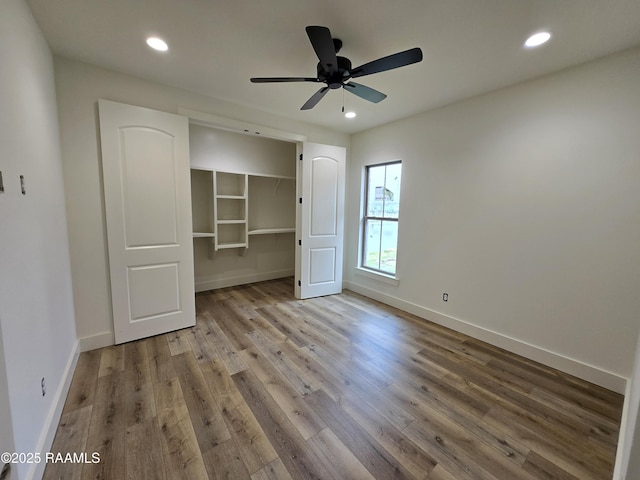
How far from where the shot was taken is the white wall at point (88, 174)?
2.22 metres

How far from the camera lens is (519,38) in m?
1.80

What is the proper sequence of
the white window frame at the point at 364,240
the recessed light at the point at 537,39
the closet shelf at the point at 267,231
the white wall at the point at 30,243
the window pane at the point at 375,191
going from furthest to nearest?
the closet shelf at the point at 267,231
the window pane at the point at 375,191
the white window frame at the point at 364,240
the recessed light at the point at 537,39
the white wall at the point at 30,243

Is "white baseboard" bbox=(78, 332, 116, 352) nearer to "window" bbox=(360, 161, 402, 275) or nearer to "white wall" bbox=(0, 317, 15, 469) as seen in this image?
"white wall" bbox=(0, 317, 15, 469)

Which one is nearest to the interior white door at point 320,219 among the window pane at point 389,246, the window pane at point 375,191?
the window pane at point 375,191

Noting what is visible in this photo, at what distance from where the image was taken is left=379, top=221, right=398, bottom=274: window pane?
3.73 m

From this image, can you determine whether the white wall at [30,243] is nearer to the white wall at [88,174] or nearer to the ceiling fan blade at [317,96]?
the white wall at [88,174]

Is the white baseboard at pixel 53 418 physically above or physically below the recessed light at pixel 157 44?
below

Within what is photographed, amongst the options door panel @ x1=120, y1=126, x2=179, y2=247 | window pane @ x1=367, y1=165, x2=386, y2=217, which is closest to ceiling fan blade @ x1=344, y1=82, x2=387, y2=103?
window pane @ x1=367, y1=165, x2=386, y2=217

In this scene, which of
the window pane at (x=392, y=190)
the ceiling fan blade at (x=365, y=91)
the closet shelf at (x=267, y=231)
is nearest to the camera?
the ceiling fan blade at (x=365, y=91)

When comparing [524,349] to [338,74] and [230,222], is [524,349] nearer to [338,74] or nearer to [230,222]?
[338,74]

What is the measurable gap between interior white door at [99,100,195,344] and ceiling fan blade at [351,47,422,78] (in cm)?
193

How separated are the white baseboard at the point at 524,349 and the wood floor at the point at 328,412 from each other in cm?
7

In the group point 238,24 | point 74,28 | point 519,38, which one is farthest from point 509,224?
point 74,28

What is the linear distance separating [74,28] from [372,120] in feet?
9.88
